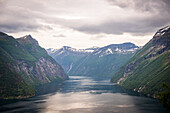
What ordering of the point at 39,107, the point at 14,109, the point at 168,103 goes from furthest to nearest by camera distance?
the point at 39,107, the point at 14,109, the point at 168,103

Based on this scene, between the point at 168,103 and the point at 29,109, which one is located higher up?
the point at 168,103

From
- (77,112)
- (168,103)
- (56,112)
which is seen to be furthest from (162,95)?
(56,112)

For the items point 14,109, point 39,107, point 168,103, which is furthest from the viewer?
point 39,107

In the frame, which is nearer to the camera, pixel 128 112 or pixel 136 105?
pixel 128 112

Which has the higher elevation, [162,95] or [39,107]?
[162,95]

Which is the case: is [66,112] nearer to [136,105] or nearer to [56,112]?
[56,112]

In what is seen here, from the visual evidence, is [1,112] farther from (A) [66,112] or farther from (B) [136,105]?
(B) [136,105]

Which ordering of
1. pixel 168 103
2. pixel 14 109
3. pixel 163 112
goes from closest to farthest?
1. pixel 168 103
2. pixel 163 112
3. pixel 14 109

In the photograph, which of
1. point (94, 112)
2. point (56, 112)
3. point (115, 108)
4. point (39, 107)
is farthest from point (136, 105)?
point (39, 107)

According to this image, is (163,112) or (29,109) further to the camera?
(29,109)
